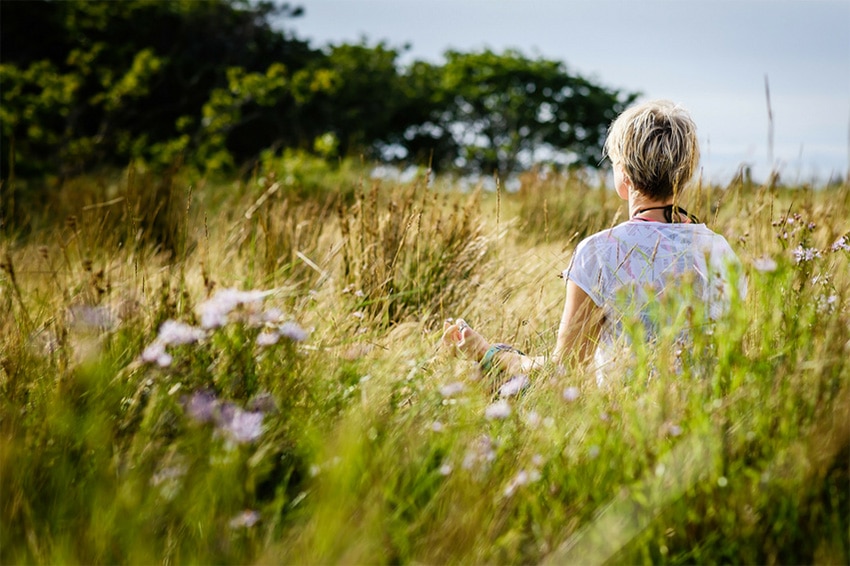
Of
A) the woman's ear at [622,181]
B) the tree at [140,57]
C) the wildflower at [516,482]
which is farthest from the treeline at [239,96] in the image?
the wildflower at [516,482]

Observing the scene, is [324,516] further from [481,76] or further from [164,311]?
[481,76]

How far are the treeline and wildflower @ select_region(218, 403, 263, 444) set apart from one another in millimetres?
6079

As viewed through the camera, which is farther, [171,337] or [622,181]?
[622,181]

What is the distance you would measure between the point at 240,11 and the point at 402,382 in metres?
18.8

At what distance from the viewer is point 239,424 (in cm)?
135

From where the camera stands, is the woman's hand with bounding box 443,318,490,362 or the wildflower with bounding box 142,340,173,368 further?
the woman's hand with bounding box 443,318,490,362

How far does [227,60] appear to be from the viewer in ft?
60.4

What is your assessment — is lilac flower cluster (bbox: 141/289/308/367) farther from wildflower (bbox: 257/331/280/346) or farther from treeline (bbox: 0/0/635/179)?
treeline (bbox: 0/0/635/179)

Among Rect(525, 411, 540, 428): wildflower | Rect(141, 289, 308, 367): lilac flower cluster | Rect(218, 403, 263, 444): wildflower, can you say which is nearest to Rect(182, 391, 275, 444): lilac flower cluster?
Rect(218, 403, 263, 444): wildflower

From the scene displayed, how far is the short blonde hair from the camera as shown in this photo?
2271mm

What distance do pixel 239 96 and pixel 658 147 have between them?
11.0 m

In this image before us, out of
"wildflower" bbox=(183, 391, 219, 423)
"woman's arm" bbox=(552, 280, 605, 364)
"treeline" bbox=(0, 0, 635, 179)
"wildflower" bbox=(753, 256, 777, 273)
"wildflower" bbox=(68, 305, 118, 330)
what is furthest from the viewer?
"treeline" bbox=(0, 0, 635, 179)


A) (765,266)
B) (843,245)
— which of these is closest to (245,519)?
(765,266)

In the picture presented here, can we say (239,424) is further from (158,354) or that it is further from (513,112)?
(513,112)
